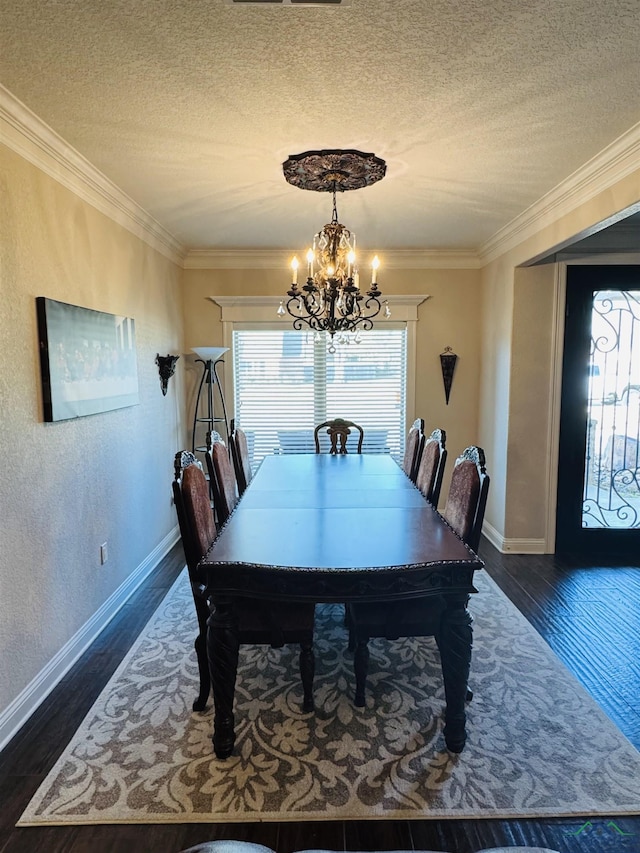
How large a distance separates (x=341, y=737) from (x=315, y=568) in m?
0.83

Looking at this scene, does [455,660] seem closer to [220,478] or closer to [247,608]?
[247,608]

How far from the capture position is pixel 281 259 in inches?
182

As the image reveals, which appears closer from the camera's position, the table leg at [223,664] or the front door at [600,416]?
the table leg at [223,664]

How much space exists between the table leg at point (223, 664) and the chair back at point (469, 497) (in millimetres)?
1111

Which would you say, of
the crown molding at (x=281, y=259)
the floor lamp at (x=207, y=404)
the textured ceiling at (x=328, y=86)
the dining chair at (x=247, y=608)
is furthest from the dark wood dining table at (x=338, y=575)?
the crown molding at (x=281, y=259)

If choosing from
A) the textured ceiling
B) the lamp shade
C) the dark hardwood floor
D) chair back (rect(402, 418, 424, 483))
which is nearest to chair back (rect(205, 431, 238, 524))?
the dark hardwood floor

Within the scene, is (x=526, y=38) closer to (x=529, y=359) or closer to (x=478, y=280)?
(x=529, y=359)

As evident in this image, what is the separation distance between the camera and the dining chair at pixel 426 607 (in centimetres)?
206

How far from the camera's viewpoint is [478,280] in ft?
15.7

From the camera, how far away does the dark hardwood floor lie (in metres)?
1.61

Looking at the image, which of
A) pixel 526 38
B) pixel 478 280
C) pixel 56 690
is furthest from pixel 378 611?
pixel 478 280

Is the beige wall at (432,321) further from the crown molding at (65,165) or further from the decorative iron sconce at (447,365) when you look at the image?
the crown molding at (65,165)

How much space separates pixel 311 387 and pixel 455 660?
3311mm

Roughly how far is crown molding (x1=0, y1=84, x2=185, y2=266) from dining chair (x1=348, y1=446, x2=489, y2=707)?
8.26 ft
